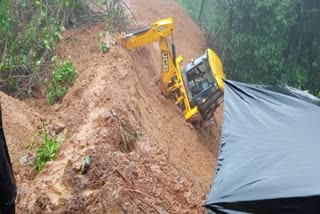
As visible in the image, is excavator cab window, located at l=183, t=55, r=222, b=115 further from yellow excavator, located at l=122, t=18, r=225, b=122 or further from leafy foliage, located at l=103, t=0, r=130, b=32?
leafy foliage, located at l=103, t=0, r=130, b=32

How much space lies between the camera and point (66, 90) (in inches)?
336

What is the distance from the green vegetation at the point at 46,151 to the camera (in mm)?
5863

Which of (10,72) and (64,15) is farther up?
(64,15)

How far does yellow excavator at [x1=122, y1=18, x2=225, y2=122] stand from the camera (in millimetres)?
10188

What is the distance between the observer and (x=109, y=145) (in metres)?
5.89

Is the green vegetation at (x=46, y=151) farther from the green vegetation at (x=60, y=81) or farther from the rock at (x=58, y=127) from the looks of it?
the green vegetation at (x=60, y=81)

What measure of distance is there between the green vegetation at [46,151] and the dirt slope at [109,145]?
0.41ft

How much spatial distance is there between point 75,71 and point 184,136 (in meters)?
2.97

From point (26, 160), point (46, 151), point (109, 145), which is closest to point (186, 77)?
point (109, 145)

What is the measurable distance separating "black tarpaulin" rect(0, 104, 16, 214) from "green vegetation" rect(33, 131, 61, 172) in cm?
313

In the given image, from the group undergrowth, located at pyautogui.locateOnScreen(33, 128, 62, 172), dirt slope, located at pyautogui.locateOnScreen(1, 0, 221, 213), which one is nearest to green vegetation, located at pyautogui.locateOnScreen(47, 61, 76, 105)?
dirt slope, located at pyautogui.locateOnScreen(1, 0, 221, 213)

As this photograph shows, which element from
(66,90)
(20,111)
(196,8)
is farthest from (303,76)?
(20,111)

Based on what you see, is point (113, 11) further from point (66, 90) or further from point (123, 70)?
point (66, 90)

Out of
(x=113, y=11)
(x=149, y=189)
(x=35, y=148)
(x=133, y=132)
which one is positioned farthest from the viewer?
(x=113, y=11)
